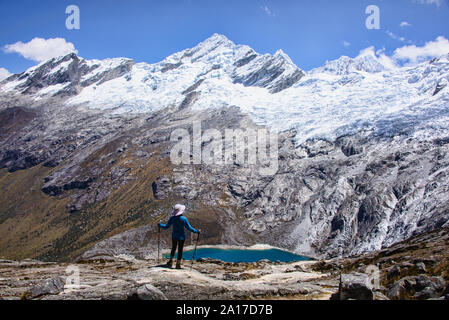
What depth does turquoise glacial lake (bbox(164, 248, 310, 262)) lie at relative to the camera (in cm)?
15550

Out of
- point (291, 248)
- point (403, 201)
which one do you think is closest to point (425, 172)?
point (403, 201)

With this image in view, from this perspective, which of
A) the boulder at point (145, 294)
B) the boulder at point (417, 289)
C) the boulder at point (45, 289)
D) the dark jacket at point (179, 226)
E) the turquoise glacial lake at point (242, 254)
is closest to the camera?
the boulder at point (145, 294)

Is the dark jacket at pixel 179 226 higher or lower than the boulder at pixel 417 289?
higher

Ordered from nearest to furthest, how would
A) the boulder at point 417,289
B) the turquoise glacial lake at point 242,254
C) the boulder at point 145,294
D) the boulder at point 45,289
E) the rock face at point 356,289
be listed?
1. the boulder at point 145,294
2. the rock face at point 356,289
3. the boulder at point 45,289
4. the boulder at point 417,289
5. the turquoise glacial lake at point 242,254

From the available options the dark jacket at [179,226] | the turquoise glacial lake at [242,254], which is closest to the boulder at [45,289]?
the dark jacket at [179,226]

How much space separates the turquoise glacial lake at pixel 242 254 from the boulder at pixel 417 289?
13818cm

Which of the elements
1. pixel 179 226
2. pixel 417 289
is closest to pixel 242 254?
Result: pixel 179 226

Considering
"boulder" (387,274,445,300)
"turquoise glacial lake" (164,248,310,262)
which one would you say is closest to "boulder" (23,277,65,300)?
"boulder" (387,274,445,300)

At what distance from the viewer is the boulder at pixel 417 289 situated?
18.2m

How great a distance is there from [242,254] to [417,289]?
14950cm

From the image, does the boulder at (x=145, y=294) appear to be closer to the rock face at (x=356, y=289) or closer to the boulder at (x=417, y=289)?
the rock face at (x=356, y=289)

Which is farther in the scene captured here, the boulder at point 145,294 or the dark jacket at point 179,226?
the dark jacket at point 179,226

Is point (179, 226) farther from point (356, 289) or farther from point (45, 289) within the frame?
point (356, 289)

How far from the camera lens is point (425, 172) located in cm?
15675
